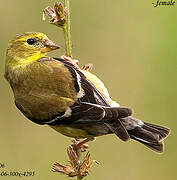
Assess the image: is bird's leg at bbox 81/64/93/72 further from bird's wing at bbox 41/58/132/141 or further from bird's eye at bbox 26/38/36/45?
bird's eye at bbox 26/38/36/45

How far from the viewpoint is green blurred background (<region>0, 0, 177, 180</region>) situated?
18.2 feet

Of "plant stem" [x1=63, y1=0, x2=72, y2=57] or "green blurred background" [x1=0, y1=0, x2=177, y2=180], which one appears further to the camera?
"green blurred background" [x1=0, y1=0, x2=177, y2=180]

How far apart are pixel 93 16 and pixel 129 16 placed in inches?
19.7

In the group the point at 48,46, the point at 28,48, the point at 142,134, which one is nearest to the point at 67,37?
the point at 48,46

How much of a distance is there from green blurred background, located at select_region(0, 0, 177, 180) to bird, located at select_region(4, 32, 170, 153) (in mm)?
1642

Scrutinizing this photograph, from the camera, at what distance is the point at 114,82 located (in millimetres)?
6172

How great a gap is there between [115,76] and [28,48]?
2069 millimetres

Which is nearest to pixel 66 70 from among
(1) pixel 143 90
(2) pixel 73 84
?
(2) pixel 73 84

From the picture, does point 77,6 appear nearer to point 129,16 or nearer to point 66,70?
point 129,16

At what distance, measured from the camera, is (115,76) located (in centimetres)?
611

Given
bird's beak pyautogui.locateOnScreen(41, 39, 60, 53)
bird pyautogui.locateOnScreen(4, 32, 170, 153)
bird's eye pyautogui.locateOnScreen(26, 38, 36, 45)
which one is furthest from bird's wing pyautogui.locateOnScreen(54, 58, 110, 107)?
bird's eye pyautogui.locateOnScreen(26, 38, 36, 45)

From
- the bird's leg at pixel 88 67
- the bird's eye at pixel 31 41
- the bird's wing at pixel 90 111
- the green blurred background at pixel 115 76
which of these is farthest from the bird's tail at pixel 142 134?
the green blurred background at pixel 115 76

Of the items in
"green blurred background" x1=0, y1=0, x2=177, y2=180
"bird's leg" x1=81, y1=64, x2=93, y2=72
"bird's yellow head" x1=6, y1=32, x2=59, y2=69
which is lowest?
"green blurred background" x1=0, y1=0, x2=177, y2=180

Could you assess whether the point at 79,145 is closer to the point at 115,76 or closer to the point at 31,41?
the point at 31,41
